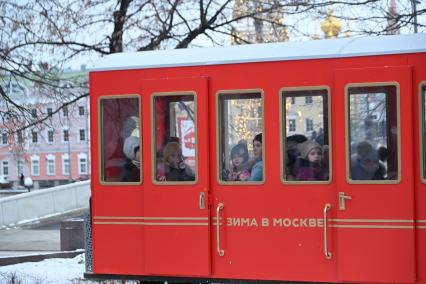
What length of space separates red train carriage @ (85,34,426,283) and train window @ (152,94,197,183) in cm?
1

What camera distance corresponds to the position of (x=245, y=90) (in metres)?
7.05

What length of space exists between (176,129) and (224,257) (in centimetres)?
132

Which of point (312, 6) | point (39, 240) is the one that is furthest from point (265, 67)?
point (39, 240)

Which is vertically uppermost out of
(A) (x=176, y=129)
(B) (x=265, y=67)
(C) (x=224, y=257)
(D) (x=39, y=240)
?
(B) (x=265, y=67)

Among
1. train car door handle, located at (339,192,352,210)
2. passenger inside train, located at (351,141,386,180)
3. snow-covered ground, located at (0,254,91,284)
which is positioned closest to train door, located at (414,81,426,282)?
passenger inside train, located at (351,141,386,180)

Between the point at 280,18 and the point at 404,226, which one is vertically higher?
the point at 280,18

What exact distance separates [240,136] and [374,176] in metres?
1.31

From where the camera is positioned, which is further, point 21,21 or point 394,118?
point 21,21

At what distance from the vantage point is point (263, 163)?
695cm

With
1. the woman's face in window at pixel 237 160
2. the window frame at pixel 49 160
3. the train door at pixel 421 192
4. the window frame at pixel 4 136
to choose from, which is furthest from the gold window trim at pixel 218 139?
the window frame at pixel 49 160

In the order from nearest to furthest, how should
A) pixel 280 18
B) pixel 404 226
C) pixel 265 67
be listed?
pixel 404 226 < pixel 265 67 < pixel 280 18

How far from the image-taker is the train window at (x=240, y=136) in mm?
7008

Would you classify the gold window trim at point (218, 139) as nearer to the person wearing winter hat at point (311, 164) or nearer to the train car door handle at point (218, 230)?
the train car door handle at point (218, 230)

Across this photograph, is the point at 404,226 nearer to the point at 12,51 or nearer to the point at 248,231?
the point at 248,231
